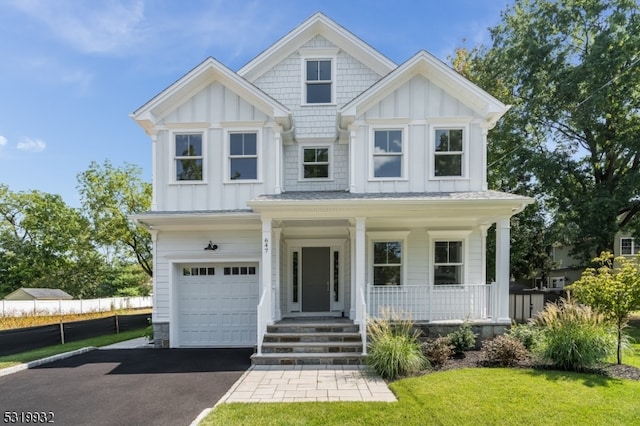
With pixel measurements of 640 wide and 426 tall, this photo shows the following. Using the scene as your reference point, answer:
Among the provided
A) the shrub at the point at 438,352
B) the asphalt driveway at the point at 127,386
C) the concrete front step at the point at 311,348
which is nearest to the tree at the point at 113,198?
the asphalt driveway at the point at 127,386

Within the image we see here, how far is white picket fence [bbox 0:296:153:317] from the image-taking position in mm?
19938

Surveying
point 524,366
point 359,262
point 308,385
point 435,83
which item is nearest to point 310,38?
point 435,83

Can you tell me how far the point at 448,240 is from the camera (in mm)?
10172

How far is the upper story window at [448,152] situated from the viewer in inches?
391

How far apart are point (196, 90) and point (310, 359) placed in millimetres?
7902

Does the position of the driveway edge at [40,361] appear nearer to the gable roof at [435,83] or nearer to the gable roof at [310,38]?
the gable roof at [310,38]

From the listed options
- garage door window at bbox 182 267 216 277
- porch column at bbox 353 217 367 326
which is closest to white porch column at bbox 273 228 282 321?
garage door window at bbox 182 267 216 277

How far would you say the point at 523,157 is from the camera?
16672mm

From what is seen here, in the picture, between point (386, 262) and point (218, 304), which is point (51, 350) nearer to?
point (218, 304)

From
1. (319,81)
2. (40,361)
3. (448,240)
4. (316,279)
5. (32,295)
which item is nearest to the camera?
(40,361)

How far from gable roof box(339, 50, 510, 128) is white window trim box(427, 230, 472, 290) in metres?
3.22

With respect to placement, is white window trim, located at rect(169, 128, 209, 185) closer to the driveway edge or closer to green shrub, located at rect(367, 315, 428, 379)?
the driveway edge

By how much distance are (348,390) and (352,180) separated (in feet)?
17.9

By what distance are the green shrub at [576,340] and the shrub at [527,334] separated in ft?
1.67
